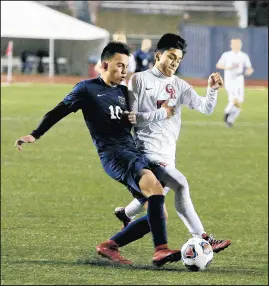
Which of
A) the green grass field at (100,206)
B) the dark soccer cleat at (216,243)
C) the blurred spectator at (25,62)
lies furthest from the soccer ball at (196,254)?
the blurred spectator at (25,62)

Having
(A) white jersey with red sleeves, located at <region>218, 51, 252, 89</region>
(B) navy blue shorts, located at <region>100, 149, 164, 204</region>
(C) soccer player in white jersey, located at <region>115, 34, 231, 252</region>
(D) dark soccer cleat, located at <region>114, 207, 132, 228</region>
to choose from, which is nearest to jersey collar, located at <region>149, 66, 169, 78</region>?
(C) soccer player in white jersey, located at <region>115, 34, 231, 252</region>

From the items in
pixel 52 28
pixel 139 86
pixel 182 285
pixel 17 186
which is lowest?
pixel 182 285

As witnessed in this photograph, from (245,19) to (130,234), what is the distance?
118226 mm

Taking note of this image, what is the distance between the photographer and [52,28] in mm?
114500

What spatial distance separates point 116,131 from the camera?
4.41m

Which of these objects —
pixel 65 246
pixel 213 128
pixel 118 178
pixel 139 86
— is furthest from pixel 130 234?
pixel 213 128

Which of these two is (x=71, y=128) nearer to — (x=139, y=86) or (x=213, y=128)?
(x=213, y=128)

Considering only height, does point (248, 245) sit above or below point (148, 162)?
below

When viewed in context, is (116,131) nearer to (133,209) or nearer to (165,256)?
(165,256)

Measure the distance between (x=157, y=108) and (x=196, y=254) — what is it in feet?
2.18

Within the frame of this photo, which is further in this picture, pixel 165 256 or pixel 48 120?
pixel 165 256

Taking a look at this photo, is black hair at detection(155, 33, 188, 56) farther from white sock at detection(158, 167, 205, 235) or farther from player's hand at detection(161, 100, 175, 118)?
white sock at detection(158, 167, 205, 235)

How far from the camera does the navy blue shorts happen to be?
4.48 metres

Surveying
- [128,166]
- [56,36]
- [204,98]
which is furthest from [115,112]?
[56,36]
